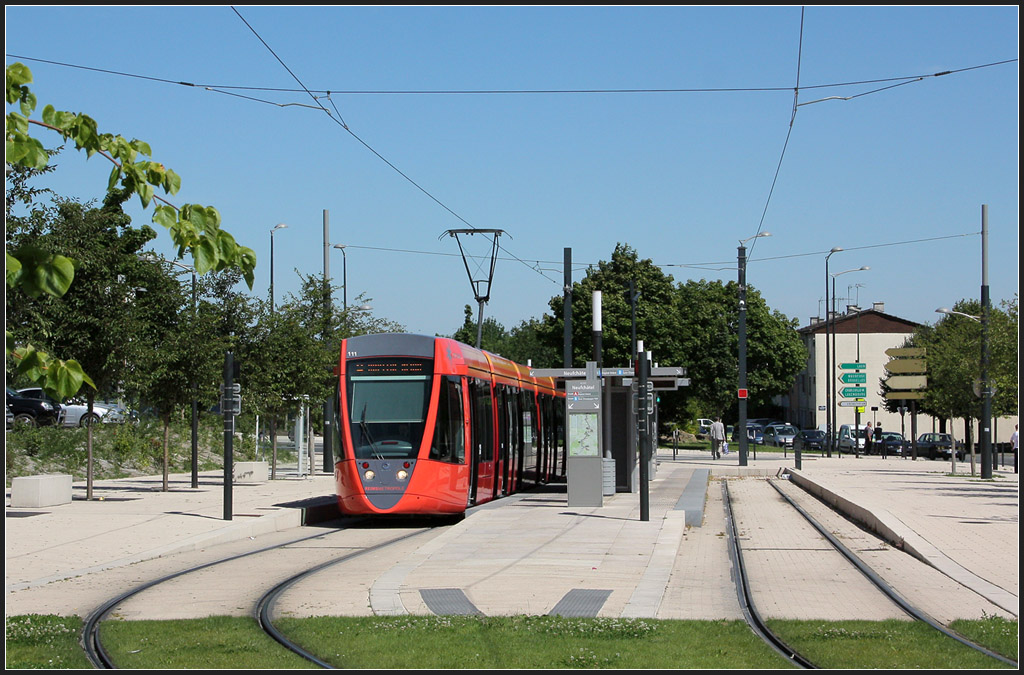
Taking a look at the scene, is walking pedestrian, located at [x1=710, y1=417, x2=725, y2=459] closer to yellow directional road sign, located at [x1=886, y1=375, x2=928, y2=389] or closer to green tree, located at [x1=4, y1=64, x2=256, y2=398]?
yellow directional road sign, located at [x1=886, y1=375, x2=928, y2=389]

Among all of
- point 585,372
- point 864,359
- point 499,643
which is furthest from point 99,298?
point 864,359

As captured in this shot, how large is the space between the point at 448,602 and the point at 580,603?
119cm

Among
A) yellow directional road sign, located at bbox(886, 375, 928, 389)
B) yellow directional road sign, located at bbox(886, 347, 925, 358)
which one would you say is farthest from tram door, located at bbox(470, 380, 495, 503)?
yellow directional road sign, located at bbox(886, 347, 925, 358)

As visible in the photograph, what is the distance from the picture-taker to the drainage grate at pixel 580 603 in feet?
33.4

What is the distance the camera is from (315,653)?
331 inches

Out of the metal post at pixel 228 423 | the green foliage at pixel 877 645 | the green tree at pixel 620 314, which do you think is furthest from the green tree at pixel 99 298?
the green tree at pixel 620 314

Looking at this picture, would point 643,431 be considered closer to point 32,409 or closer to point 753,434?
point 32,409

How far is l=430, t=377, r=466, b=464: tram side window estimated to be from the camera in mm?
19703

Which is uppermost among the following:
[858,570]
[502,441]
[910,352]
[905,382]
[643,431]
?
[910,352]

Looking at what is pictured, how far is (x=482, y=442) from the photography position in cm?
2206

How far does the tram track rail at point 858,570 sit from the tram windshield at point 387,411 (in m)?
5.38

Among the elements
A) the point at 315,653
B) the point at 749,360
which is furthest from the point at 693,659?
the point at 749,360

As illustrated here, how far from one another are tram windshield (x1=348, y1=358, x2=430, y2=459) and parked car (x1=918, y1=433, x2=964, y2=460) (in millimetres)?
48418

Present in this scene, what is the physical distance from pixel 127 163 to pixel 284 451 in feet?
158
